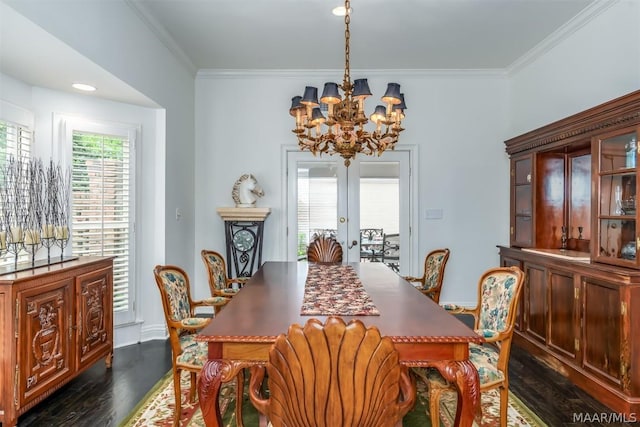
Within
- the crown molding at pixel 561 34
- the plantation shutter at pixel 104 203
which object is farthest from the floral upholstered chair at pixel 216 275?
the crown molding at pixel 561 34

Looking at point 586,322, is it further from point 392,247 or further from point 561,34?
point 561,34

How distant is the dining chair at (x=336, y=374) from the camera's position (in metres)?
1.12

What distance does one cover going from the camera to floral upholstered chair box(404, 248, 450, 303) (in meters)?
3.35

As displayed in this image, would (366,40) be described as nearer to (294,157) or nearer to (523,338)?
(294,157)

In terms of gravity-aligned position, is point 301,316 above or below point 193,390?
above

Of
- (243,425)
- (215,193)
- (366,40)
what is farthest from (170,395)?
(366,40)

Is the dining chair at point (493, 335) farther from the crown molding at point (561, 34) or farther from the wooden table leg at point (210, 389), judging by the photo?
the crown molding at point (561, 34)

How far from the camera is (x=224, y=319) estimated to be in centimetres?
191

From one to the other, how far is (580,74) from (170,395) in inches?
170

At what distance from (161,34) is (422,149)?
10.3 ft

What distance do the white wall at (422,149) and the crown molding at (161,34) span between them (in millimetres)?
374

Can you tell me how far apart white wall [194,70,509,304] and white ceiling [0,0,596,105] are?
10.2 inches

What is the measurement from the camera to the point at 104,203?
11.7ft

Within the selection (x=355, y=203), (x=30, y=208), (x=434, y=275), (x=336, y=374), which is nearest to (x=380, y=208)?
(x=355, y=203)
